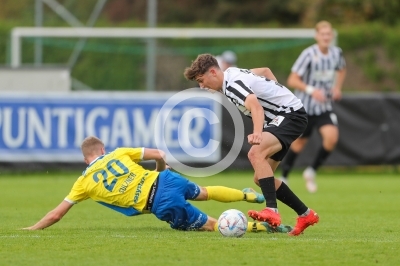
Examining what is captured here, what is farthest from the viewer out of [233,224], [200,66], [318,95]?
[318,95]

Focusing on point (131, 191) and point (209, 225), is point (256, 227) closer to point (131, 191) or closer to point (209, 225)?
point (209, 225)

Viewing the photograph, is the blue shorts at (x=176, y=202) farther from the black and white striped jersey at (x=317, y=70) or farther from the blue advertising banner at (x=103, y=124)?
the blue advertising banner at (x=103, y=124)

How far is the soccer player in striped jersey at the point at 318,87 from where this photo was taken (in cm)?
1248

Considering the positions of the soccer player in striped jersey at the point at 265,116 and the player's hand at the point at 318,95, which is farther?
the player's hand at the point at 318,95

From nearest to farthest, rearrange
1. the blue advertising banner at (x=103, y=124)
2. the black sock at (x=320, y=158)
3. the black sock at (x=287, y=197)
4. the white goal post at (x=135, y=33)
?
the black sock at (x=287, y=197)
the black sock at (x=320, y=158)
the blue advertising banner at (x=103, y=124)
the white goal post at (x=135, y=33)

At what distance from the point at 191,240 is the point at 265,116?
142cm

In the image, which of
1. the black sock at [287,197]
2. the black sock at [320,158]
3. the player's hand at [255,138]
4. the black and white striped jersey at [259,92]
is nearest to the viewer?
the player's hand at [255,138]

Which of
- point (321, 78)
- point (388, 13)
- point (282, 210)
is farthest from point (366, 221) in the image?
point (388, 13)

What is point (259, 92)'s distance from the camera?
7.52 metres

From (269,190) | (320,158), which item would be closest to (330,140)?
(320,158)

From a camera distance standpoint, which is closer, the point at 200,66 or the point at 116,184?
the point at 200,66

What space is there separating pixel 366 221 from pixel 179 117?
715 centimetres

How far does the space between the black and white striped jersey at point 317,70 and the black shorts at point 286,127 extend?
486cm

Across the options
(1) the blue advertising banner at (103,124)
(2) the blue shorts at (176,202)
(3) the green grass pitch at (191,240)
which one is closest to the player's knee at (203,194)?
(2) the blue shorts at (176,202)
